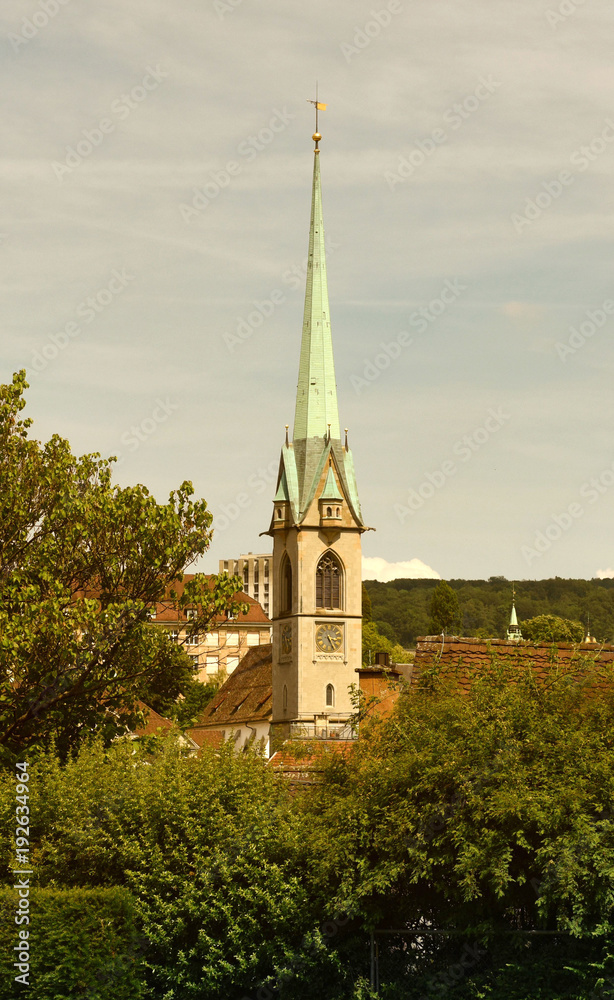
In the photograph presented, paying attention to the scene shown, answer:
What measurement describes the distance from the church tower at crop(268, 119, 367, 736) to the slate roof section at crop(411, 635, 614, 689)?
71006mm

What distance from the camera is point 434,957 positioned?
2061 centimetres

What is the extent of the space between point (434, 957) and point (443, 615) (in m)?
154

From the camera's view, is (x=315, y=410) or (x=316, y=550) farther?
→ (x=315, y=410)

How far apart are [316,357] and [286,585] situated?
56.4ft

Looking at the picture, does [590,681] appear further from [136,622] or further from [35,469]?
[35,469]

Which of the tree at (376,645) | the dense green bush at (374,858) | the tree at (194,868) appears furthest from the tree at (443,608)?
the dense green bush at (374,858)

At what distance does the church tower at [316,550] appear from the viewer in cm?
9944

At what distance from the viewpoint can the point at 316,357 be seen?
103m

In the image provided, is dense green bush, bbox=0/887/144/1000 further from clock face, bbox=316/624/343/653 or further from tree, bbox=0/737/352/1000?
clock face, bbox=316/624/343/653

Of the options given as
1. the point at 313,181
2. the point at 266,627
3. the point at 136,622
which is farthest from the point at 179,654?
the point at 266,627

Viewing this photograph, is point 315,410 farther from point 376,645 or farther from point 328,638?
point 376,645


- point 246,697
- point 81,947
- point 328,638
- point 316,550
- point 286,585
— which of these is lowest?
point 81,947
